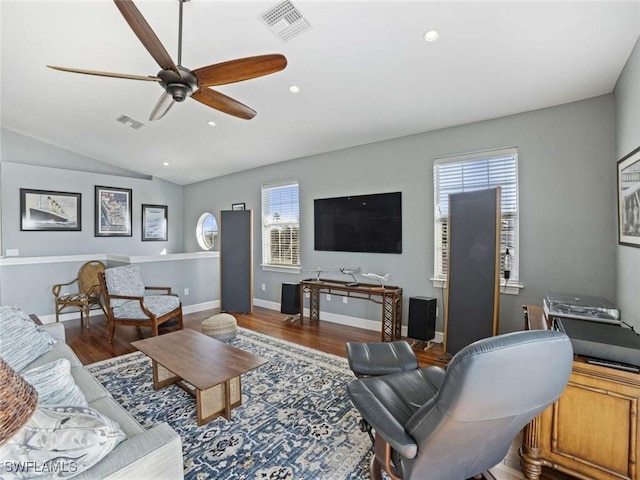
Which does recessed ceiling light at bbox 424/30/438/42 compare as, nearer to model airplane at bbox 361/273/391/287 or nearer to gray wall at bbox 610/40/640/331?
gray wall at bbox 610/40/640/331

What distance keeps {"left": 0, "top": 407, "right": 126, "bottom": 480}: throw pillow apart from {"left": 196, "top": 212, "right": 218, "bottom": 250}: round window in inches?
242

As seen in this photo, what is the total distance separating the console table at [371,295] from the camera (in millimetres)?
3715

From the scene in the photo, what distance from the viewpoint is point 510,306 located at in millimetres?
3203

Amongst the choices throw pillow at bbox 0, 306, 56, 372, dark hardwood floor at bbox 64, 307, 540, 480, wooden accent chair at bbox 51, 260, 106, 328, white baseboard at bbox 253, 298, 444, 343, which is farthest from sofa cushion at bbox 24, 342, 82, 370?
white baseboard at bbox 253, 298, 444, 343

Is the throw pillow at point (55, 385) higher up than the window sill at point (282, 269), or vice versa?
the window sill at point (282, 269)

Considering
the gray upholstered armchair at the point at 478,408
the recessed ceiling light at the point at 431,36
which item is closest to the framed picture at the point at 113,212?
the recessed ceiling light at the point at 431,36

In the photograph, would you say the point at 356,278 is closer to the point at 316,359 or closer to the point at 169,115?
the point at 316,359

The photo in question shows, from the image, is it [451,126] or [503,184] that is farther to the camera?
[451,126]

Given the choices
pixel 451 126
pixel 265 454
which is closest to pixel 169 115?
pixel 451 126

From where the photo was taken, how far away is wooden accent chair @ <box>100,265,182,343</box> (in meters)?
3.72

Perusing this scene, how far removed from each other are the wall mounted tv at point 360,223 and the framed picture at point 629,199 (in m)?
2.07

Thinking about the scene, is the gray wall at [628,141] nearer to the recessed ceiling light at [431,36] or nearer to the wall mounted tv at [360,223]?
the recessed ceiling light at [431,36]

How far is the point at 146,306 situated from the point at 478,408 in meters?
3.94

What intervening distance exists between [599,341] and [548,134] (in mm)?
2285
